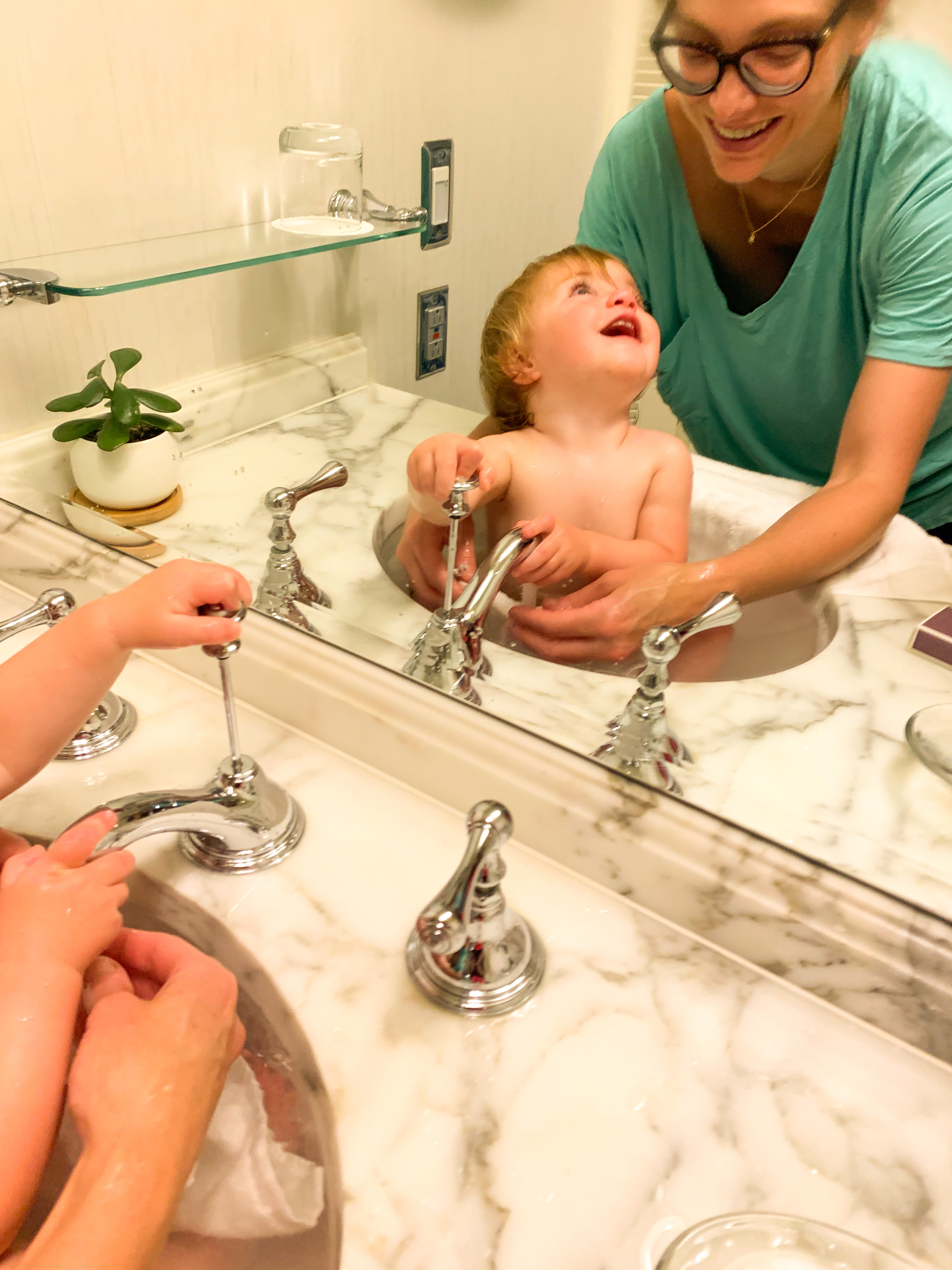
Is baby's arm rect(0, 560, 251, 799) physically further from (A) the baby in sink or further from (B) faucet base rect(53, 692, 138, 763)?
(A) the baby in sink

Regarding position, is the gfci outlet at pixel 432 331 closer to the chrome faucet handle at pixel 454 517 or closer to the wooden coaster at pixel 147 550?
the chrome faucet handle at pixel 454 517

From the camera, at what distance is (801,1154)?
39 centimetres

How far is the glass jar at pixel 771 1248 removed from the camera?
1.08 feet

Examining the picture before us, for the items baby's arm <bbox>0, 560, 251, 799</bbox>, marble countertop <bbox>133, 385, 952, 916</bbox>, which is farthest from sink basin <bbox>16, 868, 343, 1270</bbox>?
marble countertop <bbox>133, 385, 952, 916</bbox>

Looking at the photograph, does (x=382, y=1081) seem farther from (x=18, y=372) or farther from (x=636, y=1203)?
(x=18, y=372)

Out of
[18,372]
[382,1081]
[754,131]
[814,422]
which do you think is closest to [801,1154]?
[382,1081]

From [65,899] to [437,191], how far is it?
2.03 ft

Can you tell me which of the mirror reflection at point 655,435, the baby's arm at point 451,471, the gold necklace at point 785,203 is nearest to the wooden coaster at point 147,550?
the mirror reflection at point 655,435

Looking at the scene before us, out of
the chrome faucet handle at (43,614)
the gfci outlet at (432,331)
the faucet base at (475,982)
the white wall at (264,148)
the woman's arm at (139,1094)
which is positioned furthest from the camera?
the gfci outlet at (432,331)

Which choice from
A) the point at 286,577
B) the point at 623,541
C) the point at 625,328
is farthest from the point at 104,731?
the point at 625,328

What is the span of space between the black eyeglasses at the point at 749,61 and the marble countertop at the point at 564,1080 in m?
0.51

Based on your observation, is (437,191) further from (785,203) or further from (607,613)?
(607,613)

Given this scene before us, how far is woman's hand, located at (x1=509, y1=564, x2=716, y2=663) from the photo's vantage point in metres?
0.57

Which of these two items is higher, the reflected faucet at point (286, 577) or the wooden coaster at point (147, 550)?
the reflected faucet at point (286, 577)
